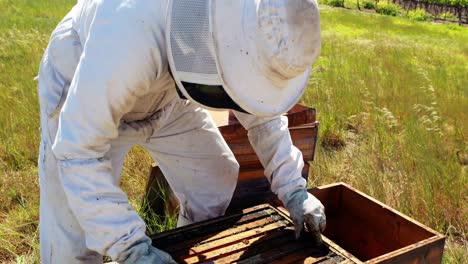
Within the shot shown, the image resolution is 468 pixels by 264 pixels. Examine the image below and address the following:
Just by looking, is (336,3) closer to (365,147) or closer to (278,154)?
(365,147)

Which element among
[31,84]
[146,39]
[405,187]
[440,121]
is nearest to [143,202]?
[146,39]

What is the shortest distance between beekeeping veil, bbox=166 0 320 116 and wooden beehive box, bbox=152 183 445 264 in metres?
0.76

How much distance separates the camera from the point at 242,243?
223cm

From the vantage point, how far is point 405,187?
3.46 meters

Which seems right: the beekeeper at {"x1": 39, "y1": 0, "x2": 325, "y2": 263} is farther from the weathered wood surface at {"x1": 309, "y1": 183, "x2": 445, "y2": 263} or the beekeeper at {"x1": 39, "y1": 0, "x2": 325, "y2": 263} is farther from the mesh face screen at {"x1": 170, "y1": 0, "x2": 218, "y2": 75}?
the weathered wood surface at {"x1": 309, "y1": 183, "x2": 445, "y2": 263}

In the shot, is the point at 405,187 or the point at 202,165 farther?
the point at 405,187

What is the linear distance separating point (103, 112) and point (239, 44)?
0.58 metres

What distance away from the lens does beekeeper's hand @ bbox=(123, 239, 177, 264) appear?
185 centimetres

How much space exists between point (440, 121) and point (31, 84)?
4453 millimetres

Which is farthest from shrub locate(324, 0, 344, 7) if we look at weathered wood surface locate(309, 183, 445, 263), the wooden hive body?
weathered wood surface locate(309, 183, 445, 263)

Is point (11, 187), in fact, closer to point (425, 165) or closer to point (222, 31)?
point (222, 31)

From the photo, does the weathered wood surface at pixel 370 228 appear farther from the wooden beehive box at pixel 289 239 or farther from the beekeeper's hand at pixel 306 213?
the beekeeper's hand at pixel 306 213

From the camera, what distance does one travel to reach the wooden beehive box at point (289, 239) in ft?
6.93

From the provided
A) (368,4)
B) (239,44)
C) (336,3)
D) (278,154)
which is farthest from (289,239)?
(368,4)
